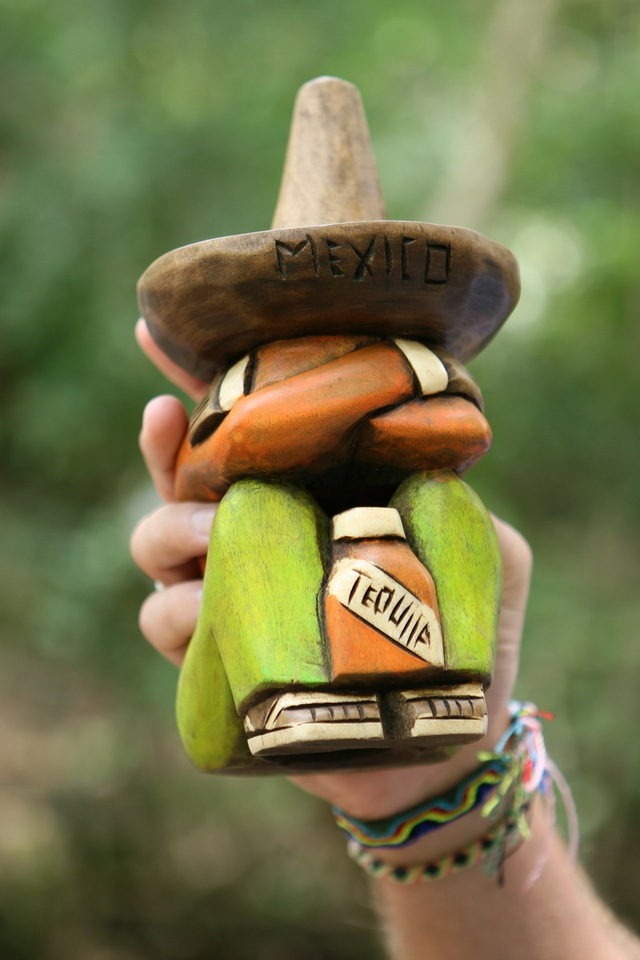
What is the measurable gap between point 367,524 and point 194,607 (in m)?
0.35

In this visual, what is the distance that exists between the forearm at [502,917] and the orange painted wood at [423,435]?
0.60 m

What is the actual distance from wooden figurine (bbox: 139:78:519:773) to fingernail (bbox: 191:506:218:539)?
5 centimetres

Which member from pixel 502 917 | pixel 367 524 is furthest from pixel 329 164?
pixel 502 917

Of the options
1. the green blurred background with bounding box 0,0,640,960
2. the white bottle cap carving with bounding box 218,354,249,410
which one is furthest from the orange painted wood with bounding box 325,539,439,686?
the green blurred background with bounding box 0,0,640,960

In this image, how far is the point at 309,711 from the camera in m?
0.94

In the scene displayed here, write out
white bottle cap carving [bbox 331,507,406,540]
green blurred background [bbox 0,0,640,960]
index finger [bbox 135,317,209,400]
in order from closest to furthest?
white bottle cap carving [bbox 331,507,406,540]
index finger [bbox 135,317,209,400]
green blurred background [bbox 0,0,640,960]

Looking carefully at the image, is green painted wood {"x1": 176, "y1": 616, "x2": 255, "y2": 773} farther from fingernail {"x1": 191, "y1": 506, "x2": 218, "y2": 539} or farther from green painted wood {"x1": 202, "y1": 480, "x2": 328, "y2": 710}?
fingernail {"x1": 191, "y1": 506, "x2": 218, "y2": 539}

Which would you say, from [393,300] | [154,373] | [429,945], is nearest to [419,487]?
[393,300]

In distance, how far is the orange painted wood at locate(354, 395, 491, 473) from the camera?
1081 mm

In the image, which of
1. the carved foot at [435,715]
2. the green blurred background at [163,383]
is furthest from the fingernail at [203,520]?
the green blurred background at [163,383]

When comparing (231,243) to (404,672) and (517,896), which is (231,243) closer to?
(404,672)

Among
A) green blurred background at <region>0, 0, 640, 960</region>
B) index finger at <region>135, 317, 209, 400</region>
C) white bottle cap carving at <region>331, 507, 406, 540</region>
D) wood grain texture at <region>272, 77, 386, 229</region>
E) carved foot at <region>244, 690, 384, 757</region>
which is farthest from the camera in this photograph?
green blurred background at <region>0, 0, 640, 960</region>

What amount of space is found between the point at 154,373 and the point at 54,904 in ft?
6.49

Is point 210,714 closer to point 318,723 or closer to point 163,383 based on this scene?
point 318,723
